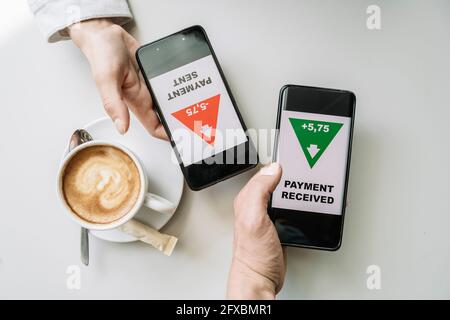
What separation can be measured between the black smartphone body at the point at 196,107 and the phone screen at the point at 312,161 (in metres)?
0.06

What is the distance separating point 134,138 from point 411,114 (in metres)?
0.45

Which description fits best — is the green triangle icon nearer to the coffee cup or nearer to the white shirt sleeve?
the coffee cup

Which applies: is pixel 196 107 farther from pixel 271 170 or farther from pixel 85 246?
pixel 85 246

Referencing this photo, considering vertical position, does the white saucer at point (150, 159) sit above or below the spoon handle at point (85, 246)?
above

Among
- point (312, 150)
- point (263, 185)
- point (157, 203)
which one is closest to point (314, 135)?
point (312, 150)

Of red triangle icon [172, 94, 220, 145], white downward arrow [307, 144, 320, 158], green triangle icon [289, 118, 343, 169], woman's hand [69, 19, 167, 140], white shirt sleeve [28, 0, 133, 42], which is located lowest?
white downward arrow [307, 144, 320, 158]

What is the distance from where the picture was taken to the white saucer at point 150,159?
2.05 feet

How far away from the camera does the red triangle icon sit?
609 mm

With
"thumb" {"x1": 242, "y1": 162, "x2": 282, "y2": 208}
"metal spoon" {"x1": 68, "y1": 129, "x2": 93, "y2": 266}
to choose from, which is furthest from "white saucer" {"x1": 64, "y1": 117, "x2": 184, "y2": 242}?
"thumb" {"x1": 242, "y1": 162, "x2": 282, "y2": 208}

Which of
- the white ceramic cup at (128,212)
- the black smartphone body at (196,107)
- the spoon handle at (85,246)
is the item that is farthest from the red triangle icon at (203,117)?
the spoon handle at (85,246)

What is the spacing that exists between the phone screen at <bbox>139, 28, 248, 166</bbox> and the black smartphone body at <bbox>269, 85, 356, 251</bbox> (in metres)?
0.08

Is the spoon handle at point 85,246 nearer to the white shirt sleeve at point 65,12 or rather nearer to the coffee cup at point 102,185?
the coffee cup at point 102,185
